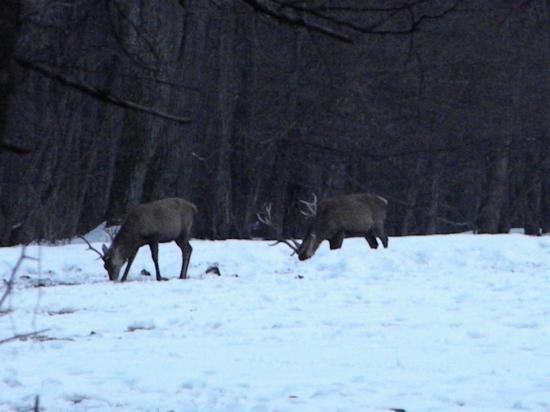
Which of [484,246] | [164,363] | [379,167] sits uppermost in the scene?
[379,167]

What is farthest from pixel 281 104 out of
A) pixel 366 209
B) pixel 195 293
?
pixel 195 293

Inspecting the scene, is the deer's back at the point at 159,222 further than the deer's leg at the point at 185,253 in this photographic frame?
Yes

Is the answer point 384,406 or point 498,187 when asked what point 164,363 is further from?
point 498,187

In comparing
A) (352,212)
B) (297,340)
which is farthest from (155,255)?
(297,340)

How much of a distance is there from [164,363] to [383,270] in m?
8.99

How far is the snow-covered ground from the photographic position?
8.27 metres

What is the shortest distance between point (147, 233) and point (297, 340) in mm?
9472

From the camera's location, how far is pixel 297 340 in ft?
36.3

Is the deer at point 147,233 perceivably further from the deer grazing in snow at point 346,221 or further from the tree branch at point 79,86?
the tree branch at point 79,86

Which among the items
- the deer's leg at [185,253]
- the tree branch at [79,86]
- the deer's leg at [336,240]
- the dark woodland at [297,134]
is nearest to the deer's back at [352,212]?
the deer's leg at [336,240]

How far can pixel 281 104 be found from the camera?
35.1m

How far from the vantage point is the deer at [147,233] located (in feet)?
65.3

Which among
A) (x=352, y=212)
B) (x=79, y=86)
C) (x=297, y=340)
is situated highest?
(x=352, y=212)

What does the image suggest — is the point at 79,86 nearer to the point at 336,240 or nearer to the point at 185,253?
the point at 185,253
